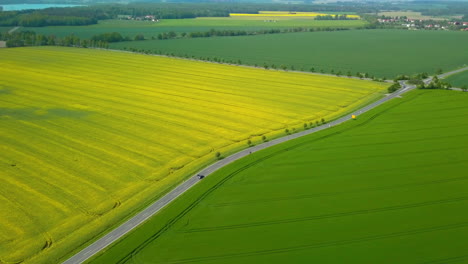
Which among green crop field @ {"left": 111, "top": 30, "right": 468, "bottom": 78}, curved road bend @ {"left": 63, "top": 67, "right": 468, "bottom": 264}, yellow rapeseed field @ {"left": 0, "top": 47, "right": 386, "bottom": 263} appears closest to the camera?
curved road bend @ {"left": 63, "top": 67, "right": 468, "bottom": 264}

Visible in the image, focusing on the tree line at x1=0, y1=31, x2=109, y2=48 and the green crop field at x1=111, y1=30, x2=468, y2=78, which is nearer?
the green crop field at x1=111, y1=30, x2=468, y2=78

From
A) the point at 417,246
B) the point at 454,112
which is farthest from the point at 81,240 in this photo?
the point at 454,112

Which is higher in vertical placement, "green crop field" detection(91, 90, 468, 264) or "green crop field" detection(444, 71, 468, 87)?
"green crop field" detection(444, 71, 468, 87)

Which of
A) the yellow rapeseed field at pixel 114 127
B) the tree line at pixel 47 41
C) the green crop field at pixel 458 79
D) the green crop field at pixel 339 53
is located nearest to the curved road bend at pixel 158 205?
the yellow rapeseed field at pixel 114 127

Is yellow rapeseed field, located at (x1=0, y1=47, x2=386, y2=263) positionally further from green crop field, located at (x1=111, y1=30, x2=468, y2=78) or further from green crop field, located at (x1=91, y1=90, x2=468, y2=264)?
green crop field, located at (x1=111, y1=30, x2=468, y2=78)

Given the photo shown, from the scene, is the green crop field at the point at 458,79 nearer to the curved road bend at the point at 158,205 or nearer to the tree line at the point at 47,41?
the curved road bend at the point at 158,205

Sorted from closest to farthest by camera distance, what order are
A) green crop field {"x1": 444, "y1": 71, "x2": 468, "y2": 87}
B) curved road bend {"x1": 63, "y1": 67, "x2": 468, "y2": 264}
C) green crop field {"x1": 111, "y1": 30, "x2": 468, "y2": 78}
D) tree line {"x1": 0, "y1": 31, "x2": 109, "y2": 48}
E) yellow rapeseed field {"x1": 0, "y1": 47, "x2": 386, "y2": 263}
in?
curved road bend {"x1": 63, "y1": 67, "x2": 468, "y2": 264} → yellow rapeseed field {"x1": 0, "y1": 47, "x2": 386, "y2": 263} → green crop field {"x1": 444, "y1": 71, "x2": 468, "y2": 87} → green crop field {"x1": 111, "y1": 30, "x2": 468, "y2": 78} → tree line {"x1": 0, "y1": 31, "x2": 109, "y2": 48}

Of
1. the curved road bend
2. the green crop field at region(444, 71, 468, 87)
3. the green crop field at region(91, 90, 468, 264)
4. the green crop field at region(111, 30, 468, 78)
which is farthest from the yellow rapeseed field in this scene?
the green crop field at region(444, 71, 468, 87)
